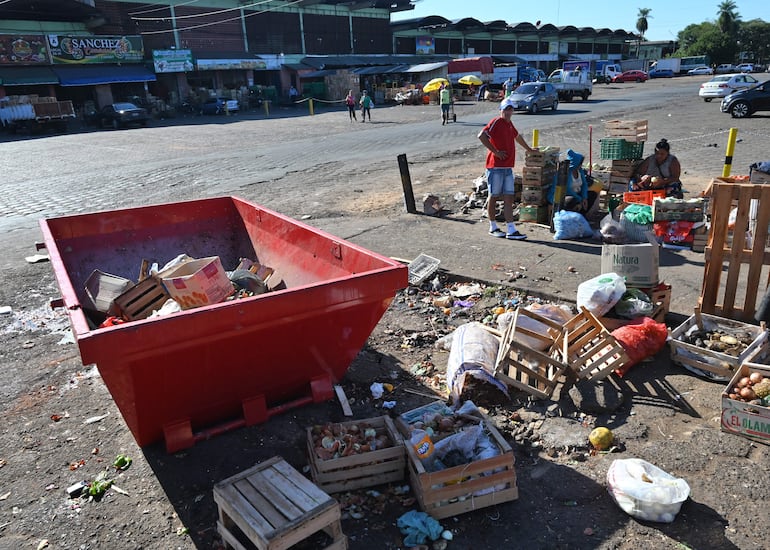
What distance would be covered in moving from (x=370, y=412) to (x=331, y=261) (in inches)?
46.5

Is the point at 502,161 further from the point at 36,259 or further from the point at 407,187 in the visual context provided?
the point at 36,259

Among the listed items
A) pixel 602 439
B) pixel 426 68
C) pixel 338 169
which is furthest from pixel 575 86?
pixel 602 439

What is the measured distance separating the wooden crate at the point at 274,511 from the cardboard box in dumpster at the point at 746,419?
246 centimetres

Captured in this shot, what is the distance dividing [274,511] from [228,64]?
45145 mm

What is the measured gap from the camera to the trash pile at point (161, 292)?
12.2ft

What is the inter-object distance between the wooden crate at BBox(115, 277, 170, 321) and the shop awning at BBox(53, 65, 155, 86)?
37.1 metres

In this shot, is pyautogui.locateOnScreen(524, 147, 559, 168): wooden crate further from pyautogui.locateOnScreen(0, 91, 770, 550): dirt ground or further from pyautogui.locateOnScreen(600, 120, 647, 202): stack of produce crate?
pyautogui.locateOnScreen(0, 91, 770, 550): dirt ground

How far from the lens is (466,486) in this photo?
2.97 metres

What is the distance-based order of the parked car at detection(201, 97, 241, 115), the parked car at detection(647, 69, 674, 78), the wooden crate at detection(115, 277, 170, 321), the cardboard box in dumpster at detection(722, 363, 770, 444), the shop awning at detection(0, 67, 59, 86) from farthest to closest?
the parked car at detection(647, 69, 674, 78) → the parked car at detection(201, 97, 241, 115) → the shop awning at detection(0, 67, 59, 86) → the wooden crate at detection(115, 277, 170, 321) → the cardboard box in dumpster at detection(722, 363, 770, 444)

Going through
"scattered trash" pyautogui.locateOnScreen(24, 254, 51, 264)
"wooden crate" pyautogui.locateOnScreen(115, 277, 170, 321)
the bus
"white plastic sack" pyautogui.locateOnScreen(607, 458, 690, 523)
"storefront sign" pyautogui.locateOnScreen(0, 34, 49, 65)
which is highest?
"storefront sign" pyautogui.locateOnScreen(0, 34, 49, 65)

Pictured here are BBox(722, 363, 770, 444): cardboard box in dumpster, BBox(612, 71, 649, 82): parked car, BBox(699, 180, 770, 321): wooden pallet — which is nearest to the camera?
BBox(722, 363, 770, 444): cardboard box in dumpster

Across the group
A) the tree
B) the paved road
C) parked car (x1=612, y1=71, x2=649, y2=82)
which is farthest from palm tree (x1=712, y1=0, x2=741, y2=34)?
the paved road

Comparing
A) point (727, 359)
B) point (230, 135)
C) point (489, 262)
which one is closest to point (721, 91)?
point (230, 135)

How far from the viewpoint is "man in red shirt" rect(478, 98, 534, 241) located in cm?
738
